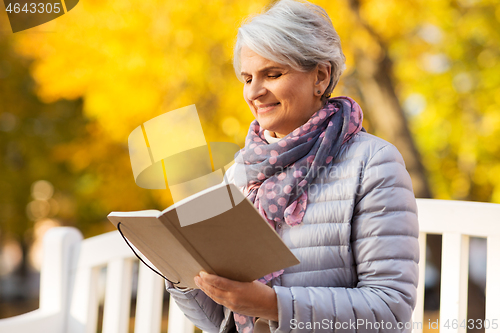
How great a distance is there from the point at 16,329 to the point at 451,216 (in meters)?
2.11

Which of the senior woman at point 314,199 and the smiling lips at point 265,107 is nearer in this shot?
the senior woman at point 314,199

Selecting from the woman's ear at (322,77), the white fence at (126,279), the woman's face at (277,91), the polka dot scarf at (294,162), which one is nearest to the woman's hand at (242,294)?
the polka dot scarf at (294,162)

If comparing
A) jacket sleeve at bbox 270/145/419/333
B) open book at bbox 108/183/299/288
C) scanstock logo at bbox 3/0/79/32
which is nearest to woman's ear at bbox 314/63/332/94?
jacket sleeve at bbox 270/145/419/333

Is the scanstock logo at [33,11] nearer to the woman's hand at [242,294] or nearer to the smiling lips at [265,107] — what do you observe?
the smiling lips at [265,107]

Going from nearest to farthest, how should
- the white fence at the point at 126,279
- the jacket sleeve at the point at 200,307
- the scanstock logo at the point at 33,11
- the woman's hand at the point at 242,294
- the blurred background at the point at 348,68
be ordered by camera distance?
1. the woman's hand at the point at 242,294
2. the jacket sleeve at the point at 200,307
3. the white fence at the point at 126,279
4. the blurred background at the point at 348,68
5. the scanstock logo at the point at 33,11

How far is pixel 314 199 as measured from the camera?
4.58 ft

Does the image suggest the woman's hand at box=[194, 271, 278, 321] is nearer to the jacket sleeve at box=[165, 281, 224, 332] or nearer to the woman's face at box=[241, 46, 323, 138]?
the jacket sleeve at box=[165, 281, 224, 332]

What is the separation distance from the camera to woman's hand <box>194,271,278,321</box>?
3.78 ft

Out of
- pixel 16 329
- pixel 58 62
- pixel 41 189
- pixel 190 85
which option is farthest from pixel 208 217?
pixel 41 189

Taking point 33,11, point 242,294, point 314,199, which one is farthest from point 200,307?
point 33,11

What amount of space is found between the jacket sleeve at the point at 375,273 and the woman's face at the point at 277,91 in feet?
1.00

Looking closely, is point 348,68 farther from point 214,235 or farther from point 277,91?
point 214,235

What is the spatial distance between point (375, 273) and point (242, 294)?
39cm

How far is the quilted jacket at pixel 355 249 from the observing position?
1221 mm
